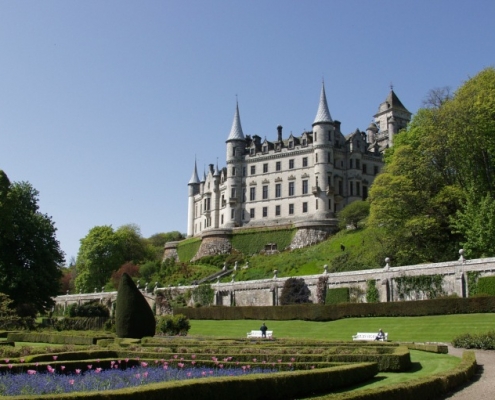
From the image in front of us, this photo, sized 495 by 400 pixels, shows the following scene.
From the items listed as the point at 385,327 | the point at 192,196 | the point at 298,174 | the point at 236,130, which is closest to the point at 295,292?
the point at 385,327

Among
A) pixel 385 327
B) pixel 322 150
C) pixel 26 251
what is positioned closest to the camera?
pixel 385 327

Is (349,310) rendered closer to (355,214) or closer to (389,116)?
(355,214)

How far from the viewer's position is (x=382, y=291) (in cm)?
3934

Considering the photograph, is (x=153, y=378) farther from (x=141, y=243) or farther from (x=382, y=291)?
(x=141, y=243)

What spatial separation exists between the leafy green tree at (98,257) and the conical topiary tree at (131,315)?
55.5 meters

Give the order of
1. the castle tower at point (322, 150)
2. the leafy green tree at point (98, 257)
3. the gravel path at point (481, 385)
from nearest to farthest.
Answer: the gravel path at point (481, 385)
the castle tower at point (322, 150)
the leafy green tree at point (98, 257)

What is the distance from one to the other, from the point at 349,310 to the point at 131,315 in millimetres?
14497

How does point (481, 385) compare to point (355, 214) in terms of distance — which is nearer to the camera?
point (481, 385)

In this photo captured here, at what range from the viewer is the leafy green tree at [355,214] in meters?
67.8

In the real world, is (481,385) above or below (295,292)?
below


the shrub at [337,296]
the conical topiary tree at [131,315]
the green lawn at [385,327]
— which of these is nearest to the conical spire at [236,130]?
the shrub at [337,296]

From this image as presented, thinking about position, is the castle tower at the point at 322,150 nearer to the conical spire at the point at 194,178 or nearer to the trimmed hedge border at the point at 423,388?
the conical spire at the point at 194,178

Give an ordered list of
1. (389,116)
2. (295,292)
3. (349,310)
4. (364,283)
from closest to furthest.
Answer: (349,310), (364,283), (295,292), (389,116)

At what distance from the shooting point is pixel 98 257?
85125mm
